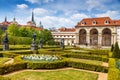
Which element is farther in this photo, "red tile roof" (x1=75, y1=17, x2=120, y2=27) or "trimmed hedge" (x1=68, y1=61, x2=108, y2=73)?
"red tile roof" (x1=75, y1=17, x2=120, y2=27)

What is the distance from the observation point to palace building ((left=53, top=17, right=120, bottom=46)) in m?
56.8

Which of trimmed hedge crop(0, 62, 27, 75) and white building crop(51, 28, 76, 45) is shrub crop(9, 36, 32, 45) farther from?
trimmed hedge crop(0, 62, 27, 75)

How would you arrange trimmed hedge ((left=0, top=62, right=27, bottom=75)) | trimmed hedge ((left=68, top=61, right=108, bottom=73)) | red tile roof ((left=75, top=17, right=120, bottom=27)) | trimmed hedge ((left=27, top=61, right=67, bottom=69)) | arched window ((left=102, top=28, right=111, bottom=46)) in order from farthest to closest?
arched window ((left=102, top=28, right=111, bottom=46)) < red tile roof ((left=75, top=17, right=120, bottom=27)) < trimmed hedge ((left=68, top=61, right=108, bottom=73)) < trimmed hedge ((left=27, top=61, right=67, bottom=69)) < trimmed hedge ((left=0, top=62, right=27, bottom=75))

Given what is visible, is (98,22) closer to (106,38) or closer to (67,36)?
(106,38)

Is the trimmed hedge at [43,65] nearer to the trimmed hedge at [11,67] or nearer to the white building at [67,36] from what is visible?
the trimmed hedge at [11,67]

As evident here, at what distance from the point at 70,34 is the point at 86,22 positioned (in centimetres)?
2027

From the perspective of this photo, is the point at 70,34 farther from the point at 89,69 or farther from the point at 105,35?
the point at 89,69

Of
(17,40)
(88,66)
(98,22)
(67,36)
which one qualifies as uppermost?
(98,22)

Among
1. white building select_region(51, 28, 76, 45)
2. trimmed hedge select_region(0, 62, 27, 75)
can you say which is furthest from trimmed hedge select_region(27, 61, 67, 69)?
white building select_region(51, 28, 76, 45)

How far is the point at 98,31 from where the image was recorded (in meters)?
59.9

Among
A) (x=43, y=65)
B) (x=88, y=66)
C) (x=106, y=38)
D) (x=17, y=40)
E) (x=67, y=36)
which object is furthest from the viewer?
(x=67, y=36)

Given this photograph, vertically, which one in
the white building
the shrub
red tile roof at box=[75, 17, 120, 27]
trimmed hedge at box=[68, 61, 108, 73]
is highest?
red tile roof at box=[75, 17, 120, 27]

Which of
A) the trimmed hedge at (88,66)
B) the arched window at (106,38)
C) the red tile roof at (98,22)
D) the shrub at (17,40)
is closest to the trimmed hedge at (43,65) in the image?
the trimmed hedge at (88,66)

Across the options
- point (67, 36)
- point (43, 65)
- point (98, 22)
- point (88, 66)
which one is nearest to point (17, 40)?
point (98, 22)
